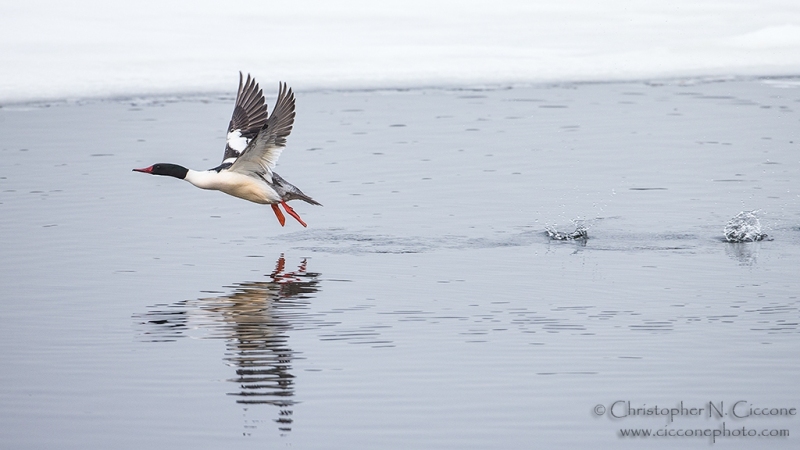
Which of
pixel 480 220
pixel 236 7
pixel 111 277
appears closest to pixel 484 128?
pixel 480 220

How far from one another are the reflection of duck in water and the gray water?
3 centimetres

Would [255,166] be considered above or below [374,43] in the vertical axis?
below

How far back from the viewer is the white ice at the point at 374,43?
64.6 ft

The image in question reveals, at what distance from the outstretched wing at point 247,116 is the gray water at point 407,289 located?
2.77ft

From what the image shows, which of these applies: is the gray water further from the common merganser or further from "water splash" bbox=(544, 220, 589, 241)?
the common merganser

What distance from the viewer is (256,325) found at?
754cm

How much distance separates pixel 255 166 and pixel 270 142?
1.29 ft

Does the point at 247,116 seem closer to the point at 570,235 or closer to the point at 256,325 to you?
the point at 570,235

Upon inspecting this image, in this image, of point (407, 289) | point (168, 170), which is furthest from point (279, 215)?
point (407, 289)

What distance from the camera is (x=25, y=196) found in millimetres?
12672

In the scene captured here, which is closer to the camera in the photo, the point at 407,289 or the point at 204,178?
the point at 407,289

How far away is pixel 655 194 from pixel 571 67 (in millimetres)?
8835

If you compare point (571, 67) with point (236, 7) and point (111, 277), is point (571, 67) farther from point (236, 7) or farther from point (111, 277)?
point (111, 277)

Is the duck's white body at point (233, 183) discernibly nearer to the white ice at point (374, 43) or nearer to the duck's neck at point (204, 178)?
the duck's neck at point (204, 178)
